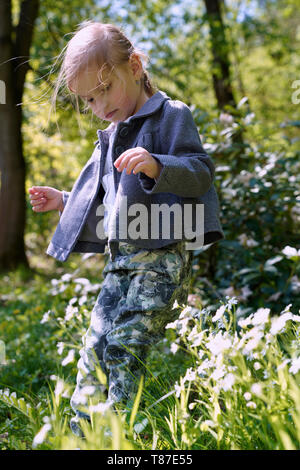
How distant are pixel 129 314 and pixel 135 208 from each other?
16.3 inches

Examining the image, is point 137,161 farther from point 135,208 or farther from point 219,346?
point 219,346

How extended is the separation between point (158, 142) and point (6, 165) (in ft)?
15.8

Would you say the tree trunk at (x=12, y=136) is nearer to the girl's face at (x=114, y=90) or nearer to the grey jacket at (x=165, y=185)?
the girl's face at (x=114, y=90)

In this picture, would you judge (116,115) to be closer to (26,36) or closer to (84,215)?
(84,215)

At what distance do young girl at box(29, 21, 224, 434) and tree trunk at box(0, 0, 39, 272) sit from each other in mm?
4437

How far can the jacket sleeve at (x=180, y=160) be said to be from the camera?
5.56 ft

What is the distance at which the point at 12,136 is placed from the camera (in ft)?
20.4

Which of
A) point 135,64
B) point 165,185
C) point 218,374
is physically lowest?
point 218,374

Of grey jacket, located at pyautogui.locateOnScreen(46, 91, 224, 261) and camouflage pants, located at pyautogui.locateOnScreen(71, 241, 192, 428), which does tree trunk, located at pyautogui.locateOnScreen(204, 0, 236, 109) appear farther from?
camouflage pants, located at pyautogui.locateOnScreen(71, 241, 192, 428)

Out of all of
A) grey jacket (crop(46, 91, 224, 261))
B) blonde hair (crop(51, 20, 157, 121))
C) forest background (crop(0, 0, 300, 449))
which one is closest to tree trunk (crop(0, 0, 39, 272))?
forest background (crop(0, 0, 300, 449))

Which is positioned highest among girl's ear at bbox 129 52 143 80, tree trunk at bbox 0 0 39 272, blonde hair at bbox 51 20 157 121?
blonde hair at bbox 51 20 157 121

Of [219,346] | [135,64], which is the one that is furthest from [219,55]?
[219,346]

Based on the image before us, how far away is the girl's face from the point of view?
1.92m

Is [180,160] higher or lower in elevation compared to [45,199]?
higher
